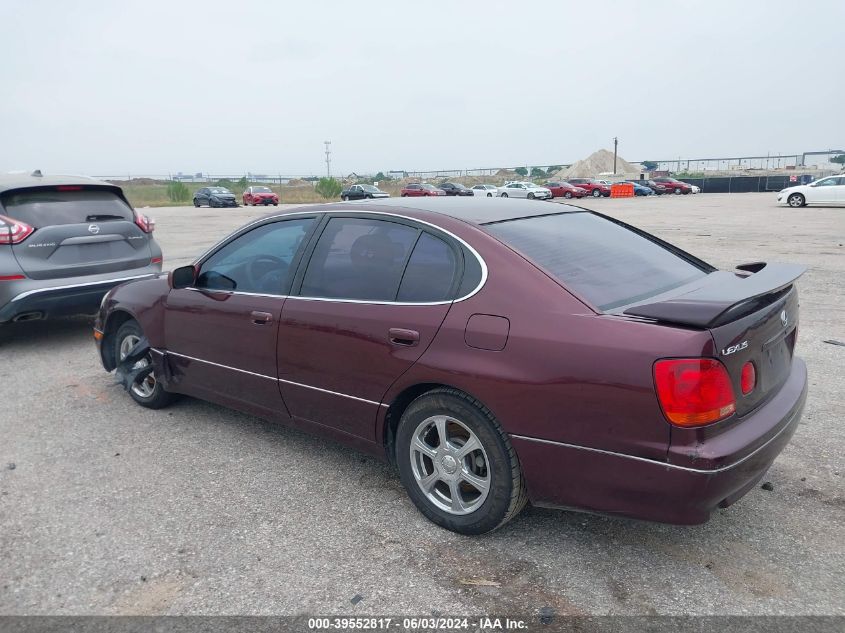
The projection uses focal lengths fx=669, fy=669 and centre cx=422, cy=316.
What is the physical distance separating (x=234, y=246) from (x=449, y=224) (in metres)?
1.65

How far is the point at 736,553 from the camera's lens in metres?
2.96

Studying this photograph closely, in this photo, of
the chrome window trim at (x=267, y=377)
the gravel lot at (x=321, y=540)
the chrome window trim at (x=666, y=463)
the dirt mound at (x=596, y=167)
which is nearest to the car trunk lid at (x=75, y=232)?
the gravel lot at (x=321, y=540)

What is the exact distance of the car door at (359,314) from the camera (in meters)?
3.16

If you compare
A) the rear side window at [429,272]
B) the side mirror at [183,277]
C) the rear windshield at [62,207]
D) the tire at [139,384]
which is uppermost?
the rear windshield at [62,207]

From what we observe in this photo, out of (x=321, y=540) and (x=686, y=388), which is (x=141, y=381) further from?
(x=686, y=388)

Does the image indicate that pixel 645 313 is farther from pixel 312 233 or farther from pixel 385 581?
pixel 312 233

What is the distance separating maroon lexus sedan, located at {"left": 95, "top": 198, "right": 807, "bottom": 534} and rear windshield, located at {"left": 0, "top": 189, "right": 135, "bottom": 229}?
3.06 metres

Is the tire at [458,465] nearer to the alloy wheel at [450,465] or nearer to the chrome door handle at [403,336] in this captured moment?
the alloy wheel at [450,465]

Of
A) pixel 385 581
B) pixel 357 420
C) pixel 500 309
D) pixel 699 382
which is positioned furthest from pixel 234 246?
pixel 699 382

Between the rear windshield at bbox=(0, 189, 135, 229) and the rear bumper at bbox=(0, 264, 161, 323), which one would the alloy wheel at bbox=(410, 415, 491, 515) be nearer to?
the rear bumper at bbox=(0, 264, 161, 323)

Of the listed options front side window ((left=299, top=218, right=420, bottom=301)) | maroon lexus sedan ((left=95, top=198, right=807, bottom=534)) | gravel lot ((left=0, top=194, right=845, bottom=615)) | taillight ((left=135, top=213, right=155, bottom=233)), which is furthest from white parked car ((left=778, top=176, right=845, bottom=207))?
front side window ((left=299, top=218, right=420, bottom=301))

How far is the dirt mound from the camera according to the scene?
105m

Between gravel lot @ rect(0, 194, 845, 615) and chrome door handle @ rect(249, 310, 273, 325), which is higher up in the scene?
chrome door handle @ rect(249, 310, 273, 325)

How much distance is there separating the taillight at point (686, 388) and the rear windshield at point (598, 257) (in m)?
0.44
